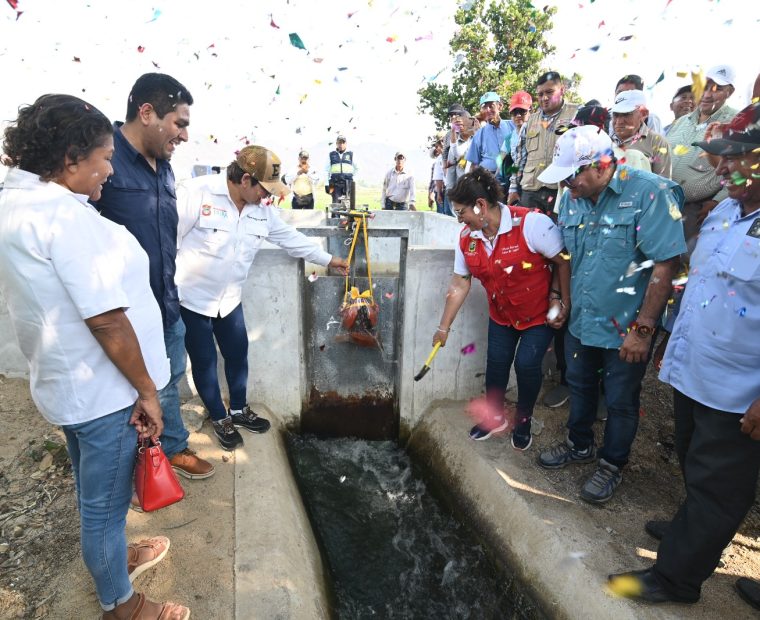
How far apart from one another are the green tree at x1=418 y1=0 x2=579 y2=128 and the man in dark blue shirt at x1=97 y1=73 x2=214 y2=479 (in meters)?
12.7

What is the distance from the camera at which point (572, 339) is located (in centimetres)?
296

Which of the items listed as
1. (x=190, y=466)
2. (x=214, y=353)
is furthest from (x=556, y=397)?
(x=190, y=466)

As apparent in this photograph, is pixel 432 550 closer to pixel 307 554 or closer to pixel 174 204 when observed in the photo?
pixel 307 554

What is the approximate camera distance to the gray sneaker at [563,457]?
10.4ft

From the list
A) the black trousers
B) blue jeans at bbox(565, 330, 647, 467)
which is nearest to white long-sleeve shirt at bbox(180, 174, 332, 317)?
blue jeans at bbox(565, 330, 647, 467)

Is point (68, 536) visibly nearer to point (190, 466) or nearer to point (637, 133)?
point (190, 466)

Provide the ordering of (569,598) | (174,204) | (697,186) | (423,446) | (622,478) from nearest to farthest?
(569,598)
(174,204)
(622,478)
(697,186)
(423,446)

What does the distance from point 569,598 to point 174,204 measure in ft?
9.76

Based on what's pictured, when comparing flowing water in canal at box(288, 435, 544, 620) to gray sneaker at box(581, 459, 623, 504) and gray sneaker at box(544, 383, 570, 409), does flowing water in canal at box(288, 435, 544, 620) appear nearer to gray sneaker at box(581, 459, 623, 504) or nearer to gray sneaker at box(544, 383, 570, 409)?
gray sneaker at box(581, 459, 623, 504)

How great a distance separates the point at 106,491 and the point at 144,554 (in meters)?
0.78

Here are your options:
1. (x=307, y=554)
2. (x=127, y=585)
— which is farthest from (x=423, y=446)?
(x=127, y=585)

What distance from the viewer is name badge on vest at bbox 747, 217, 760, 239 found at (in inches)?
71.8

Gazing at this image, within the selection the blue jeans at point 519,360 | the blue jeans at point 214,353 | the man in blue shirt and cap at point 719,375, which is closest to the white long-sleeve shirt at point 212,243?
the blue jeans at point 214,353

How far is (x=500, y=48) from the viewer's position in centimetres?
1394
